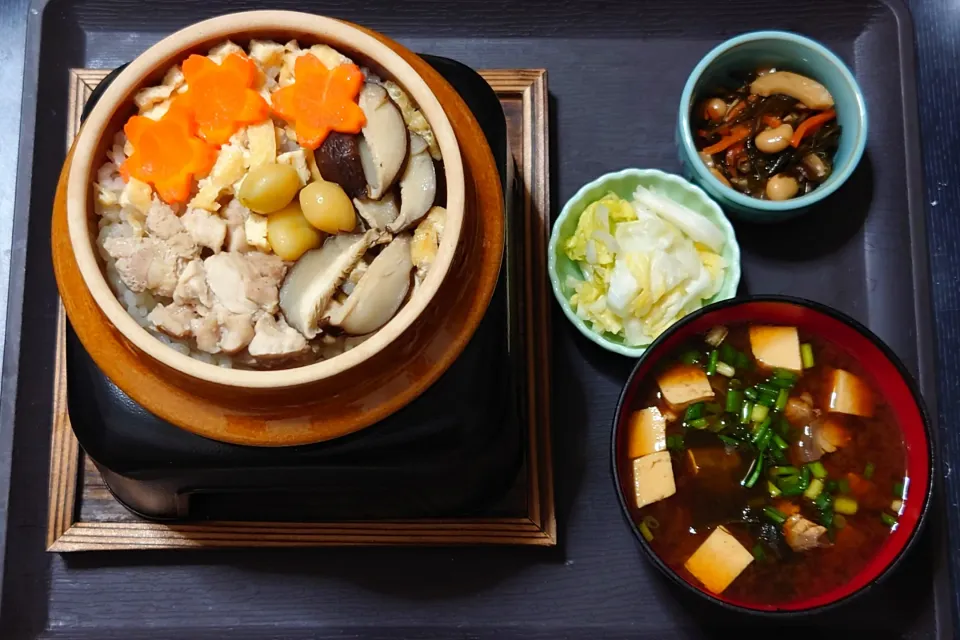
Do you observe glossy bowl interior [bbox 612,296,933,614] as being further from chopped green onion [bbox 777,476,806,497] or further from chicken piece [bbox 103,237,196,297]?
chicken piece [bbox 103,237,196,297]

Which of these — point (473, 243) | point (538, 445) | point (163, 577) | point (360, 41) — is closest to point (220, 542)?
point (163, 577)

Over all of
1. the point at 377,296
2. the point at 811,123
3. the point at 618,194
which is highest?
the point at 811,123

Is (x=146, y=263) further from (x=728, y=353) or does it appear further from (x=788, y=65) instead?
(x=788, y=65)

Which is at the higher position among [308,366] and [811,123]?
[811,123]

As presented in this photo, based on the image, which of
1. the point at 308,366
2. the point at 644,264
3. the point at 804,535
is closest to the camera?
the point at 308,366

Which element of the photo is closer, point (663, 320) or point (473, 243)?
point (473, 243)

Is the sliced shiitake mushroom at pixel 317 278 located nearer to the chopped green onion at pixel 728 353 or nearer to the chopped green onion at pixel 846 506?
the chopped green onion at pixel 728 353

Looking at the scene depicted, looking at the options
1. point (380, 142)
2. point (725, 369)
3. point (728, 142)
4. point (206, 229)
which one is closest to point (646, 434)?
point (725, 369)

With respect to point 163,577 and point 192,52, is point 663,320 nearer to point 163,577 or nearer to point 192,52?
point 192,52
